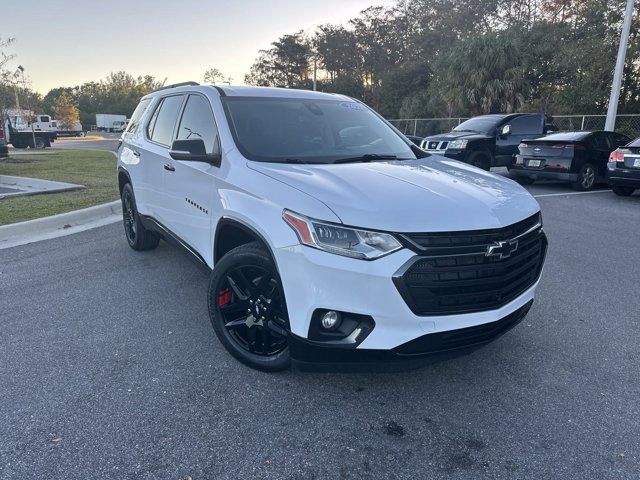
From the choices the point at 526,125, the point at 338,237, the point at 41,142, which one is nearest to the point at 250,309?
the point at 338,237

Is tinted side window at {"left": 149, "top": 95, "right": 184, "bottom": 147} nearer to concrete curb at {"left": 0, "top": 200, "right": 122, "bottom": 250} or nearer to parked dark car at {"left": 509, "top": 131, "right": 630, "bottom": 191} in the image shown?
concrete curb at {"left": 0, "top": 200, "right": 122, "bottom": 250}

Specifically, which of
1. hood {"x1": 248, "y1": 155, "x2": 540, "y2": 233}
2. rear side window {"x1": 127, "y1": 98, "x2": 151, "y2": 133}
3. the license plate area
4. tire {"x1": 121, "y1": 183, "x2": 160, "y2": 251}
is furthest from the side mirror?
the license plate area

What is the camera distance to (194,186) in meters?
3.69

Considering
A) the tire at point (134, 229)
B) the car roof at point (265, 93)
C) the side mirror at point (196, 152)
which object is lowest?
the tire at point (134, 229)

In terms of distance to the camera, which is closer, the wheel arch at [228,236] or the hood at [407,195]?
the hood at [407,195]

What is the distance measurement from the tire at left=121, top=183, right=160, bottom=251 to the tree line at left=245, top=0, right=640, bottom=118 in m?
21.9

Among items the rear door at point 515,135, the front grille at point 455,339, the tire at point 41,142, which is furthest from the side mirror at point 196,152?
the tire at point 41,142

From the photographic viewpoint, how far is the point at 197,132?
3.97 meters

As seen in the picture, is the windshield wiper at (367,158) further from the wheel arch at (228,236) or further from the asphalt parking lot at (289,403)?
the asphalt parking lot at (289,403)

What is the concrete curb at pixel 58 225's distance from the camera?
6.34m

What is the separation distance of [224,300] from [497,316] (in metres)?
1.72

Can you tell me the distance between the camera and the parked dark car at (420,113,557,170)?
37.9 ft

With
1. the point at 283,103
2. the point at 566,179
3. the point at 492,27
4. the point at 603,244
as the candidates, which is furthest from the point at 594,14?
the point at 283,103

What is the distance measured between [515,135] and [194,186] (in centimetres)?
1121
